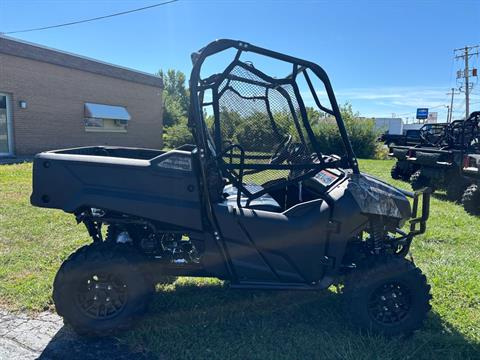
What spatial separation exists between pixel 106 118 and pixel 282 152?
18.9 metres

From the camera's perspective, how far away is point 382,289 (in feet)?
10.2

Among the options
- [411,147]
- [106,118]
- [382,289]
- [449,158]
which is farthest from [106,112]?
[382,289]

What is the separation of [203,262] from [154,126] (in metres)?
22.5

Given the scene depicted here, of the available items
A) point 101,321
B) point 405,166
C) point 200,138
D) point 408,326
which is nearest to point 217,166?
point 200,138

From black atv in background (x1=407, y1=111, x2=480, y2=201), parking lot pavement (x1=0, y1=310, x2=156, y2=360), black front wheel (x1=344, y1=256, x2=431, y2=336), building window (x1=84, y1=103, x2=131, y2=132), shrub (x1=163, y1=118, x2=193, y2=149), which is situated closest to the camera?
parking lot pavement (x1=0, y1=310, x2=156, y2=360)

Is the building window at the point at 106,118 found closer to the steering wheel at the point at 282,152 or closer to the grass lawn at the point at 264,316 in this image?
the grass lawn at the point at 264,316

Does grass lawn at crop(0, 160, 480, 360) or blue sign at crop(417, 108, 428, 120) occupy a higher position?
blue sign at crop(417, 108, 428, 120)

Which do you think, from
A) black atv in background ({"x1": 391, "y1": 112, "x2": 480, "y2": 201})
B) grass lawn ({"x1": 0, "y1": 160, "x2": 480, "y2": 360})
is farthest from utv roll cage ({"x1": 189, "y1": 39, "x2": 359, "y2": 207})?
black atv in background ({"x1": 391, "y1": 112, "x2": 480, "y2": 201})

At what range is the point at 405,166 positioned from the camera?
39.5ft

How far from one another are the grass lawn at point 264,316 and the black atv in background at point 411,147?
6675 mm

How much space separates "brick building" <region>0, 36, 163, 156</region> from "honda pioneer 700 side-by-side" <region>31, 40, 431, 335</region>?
1502 centimetres

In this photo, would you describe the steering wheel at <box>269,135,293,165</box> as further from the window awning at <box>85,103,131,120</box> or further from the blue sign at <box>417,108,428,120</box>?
the blue sign at <box>417,108,428,120</box>

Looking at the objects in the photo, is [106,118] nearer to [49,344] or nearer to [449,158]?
[449,158]

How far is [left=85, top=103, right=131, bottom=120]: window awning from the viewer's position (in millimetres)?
19188
